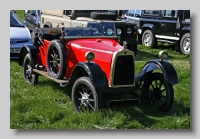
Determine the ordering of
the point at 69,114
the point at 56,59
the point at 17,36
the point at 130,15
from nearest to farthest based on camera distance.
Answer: the point at 69,114 → the point at 56,59 → the point at 17,36 → the point at 130,15

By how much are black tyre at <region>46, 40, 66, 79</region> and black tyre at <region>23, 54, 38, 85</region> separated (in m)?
0.66

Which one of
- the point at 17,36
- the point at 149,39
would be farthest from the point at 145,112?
the point at 149,39

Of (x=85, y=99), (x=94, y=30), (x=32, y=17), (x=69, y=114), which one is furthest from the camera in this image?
(x=32, y=17)

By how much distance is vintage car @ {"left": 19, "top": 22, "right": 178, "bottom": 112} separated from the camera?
18.3ft

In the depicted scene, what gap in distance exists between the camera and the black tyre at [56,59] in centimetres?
636

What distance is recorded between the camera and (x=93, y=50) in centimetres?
616

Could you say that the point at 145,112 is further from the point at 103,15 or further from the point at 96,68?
the point at 103,15

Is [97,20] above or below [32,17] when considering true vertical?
below

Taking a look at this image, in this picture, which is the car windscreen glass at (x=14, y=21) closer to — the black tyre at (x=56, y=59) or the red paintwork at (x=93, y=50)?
the black tyre at (x=56, y=59)

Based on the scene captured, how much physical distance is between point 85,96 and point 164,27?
7.98 metres

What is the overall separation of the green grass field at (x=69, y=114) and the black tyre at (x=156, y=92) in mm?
125

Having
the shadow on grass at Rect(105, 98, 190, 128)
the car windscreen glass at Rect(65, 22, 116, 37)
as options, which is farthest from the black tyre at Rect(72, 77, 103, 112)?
the car windscreen glass at Rect(65, 22, 116, 37)

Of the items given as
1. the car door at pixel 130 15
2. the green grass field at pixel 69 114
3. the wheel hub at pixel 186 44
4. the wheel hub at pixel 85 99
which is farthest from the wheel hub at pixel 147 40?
the wheel hub at pixel 85 99

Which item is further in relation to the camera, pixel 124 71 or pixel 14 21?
pixel 14 21
